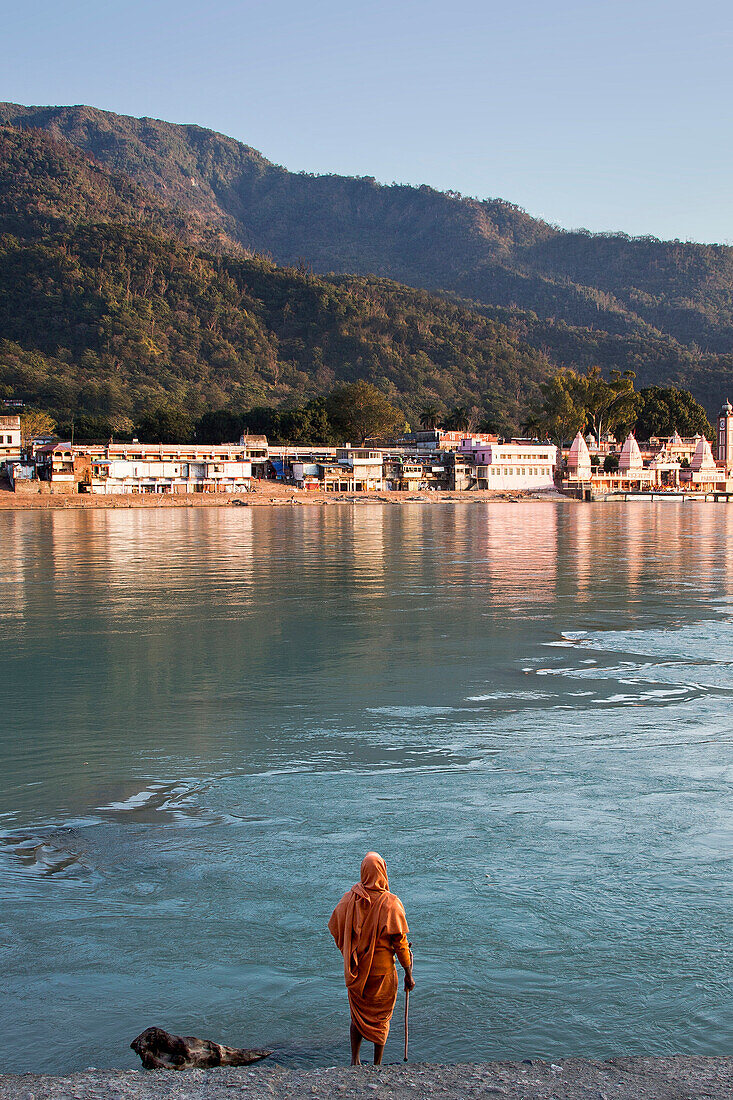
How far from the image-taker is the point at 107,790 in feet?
26.1

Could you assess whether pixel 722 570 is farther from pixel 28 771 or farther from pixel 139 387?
pixel 139 387

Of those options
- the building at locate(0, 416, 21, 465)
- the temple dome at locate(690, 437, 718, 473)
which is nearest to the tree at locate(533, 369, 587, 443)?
the temple dome at locate(690, 437, 718, 473)

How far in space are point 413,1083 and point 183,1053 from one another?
1.02 m

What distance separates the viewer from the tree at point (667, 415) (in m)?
116

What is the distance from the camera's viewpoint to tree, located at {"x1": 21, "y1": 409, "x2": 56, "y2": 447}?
85.4 meters

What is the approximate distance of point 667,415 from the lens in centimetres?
11556

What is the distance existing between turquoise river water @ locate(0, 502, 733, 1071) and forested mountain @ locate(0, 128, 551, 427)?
9229 cm

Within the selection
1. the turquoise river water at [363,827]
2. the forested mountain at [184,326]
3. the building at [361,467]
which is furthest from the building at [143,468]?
the turquoise river water at [363,827]

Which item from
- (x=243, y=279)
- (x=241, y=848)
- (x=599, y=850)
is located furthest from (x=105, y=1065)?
(x=243, y=279)

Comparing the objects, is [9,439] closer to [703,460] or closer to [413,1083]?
[703,460]

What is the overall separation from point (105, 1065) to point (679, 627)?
1362 centimetres

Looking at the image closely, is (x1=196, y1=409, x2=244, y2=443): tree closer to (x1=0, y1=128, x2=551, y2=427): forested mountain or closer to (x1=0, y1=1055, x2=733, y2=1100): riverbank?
(x1=0, y1=128, x2=551, y2=427): forested mountain

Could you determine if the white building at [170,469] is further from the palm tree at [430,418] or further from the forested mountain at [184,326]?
the palm tree at [430,418]

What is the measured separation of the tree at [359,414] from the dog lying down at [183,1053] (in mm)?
94057
